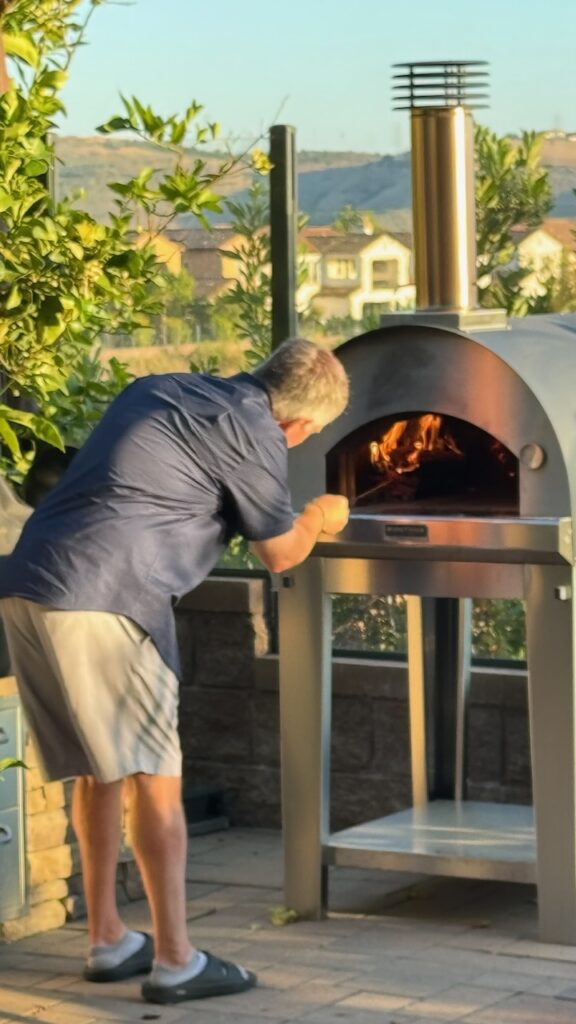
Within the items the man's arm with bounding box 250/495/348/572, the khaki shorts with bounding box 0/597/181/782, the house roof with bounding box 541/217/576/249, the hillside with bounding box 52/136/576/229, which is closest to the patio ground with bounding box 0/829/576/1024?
the khaki shorts with bounding box 0/597/181/782

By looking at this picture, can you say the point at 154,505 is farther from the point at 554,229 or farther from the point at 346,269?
the point at 554,229

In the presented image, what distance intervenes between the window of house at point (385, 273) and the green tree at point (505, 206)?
35cm

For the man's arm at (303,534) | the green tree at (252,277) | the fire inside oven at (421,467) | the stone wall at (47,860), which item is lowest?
the stone wall at (47,860)

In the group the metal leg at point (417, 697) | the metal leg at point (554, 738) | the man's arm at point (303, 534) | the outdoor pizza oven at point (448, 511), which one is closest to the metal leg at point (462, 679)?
the metal leg at point (417, 697)

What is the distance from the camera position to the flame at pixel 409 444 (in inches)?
253

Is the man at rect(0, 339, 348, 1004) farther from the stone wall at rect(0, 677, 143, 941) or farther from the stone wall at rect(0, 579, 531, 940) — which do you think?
the stone wall at rect(0, 579, 531, 940)

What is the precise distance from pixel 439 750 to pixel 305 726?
0.84 meters

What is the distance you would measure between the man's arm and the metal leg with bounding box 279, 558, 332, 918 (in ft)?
1.71

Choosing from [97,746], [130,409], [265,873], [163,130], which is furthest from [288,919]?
[163,130]

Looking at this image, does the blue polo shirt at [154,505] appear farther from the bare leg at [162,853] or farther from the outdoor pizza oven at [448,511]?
the outdoor pizza oven at [448,511]

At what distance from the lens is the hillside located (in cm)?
777

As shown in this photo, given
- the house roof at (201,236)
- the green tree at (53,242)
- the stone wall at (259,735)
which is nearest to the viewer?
the green tree at (53,242)

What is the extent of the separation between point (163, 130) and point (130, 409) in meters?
0.73

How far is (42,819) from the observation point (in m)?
6.57
